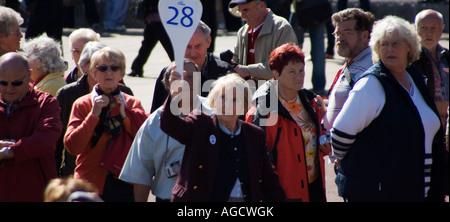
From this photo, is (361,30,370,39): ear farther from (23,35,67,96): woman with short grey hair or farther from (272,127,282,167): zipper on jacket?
(23,35,67,96): woman with short grey hair

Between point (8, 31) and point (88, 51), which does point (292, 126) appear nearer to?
point (88, 51)

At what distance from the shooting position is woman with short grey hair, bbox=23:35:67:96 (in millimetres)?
5867

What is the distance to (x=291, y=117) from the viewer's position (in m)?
5.03

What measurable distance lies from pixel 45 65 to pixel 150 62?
21.2ft

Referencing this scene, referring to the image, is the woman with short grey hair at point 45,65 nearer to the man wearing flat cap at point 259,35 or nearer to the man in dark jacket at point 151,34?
the man wearing flat cap at point 259,35

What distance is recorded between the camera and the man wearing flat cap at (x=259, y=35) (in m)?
6.58

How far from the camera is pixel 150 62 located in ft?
40.5

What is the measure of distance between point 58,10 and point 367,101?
651 centimetres

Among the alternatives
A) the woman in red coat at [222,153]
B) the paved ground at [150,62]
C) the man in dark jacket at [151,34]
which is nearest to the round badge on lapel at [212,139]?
the woman in red coat at [222,153]

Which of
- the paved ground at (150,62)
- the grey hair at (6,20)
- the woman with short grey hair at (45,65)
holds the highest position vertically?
the grey hair at (6,20)

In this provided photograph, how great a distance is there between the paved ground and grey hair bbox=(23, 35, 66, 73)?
60.7 inches

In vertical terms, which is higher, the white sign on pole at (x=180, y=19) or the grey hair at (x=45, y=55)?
the white sign on pole at (x=180, y=19)

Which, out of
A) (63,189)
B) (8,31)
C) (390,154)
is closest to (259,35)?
(8,31)
